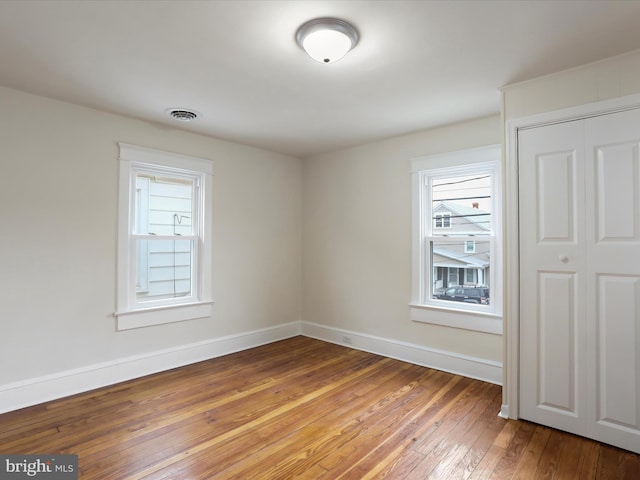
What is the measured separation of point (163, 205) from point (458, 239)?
311cm

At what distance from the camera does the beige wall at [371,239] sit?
141 inches

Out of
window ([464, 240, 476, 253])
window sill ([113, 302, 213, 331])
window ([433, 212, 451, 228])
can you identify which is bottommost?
window sill ([113, 302, 213, 331])

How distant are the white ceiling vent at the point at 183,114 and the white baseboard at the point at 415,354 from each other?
300 centimetres

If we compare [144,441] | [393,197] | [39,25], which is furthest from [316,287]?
[39,25]

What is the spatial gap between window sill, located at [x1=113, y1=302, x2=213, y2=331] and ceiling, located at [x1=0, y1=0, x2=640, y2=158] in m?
1.90

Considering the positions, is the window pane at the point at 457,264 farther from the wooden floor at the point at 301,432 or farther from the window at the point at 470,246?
the wooden floor at the point at 301,432

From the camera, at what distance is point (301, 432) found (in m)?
2.41

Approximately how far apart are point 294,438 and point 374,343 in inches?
78.9

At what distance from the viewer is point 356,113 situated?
10.8 ft

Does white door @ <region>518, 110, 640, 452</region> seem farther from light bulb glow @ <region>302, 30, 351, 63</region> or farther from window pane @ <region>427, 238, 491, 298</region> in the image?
light bulb glow @ <region>302, 30, 351, 63</region>

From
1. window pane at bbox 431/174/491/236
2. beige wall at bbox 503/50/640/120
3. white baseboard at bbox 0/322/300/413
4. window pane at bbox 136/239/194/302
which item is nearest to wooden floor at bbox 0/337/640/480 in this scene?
white baseboard at bbox 0/322/300/413

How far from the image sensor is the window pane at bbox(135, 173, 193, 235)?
3.55 metres

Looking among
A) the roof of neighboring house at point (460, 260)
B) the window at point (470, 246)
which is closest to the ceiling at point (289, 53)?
the window at point (470, 246)

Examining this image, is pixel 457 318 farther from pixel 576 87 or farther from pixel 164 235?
pixel 164 235
